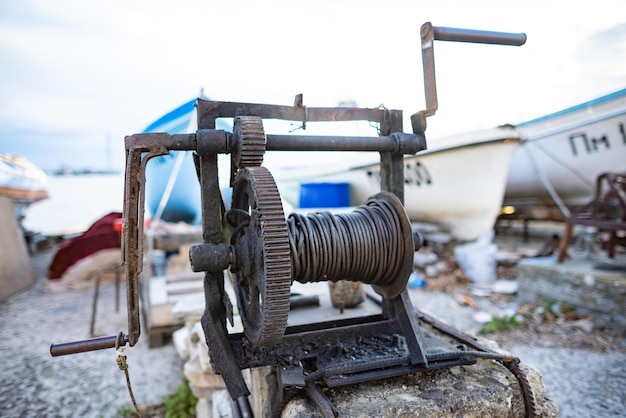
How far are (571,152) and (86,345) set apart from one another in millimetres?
7564

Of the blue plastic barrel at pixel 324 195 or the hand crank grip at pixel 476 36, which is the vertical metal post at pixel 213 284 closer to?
the hand crank grip at pixel 476 36

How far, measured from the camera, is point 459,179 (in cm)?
636

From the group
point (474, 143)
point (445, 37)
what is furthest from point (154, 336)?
point (474, 143)

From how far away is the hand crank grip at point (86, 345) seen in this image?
147cm

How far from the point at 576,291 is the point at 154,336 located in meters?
4.25

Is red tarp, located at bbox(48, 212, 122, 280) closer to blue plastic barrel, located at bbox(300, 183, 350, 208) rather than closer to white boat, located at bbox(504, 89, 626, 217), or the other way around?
blue plastic barrel, located at bbox(300, 183, 350, 208)

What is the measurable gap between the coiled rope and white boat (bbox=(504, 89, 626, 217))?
498 centimetres

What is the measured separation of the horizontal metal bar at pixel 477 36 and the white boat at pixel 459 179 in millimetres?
4303

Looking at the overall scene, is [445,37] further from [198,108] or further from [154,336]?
[154,336]

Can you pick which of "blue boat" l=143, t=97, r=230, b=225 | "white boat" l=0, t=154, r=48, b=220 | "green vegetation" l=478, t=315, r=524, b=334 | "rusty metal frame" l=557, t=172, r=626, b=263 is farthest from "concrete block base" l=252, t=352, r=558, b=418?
"white boat" l=0, t=154, r=48, b=220

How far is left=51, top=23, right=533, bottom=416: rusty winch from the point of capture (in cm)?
144

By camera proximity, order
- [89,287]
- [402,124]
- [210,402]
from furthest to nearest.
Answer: [89,287] < [210,402] < [402,124]

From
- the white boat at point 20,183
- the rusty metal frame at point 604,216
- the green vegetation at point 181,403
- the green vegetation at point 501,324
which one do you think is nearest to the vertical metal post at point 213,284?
the green vegetation at point 181,403

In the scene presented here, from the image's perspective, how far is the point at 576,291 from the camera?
13.9ft
